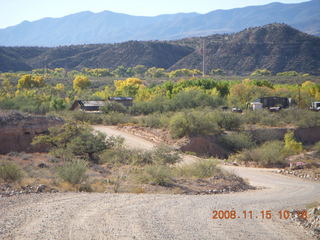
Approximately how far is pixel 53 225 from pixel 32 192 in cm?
435

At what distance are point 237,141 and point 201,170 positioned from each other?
55.7ft

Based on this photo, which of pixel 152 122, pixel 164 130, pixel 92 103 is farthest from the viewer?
pixel 92 103

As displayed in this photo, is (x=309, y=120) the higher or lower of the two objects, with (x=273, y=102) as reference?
higher

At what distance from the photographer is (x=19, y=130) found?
27.9 m

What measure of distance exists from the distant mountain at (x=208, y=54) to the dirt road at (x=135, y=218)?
104 meters

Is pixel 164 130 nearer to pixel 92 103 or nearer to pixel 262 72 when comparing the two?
pixel 92 103

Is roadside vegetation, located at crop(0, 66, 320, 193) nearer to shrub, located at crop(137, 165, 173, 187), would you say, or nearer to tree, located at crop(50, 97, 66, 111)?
shrub, located at crop(137, 165, 173, 187)

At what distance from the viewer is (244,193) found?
16312mm

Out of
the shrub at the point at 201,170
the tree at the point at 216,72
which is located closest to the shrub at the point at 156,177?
the shrub at the point at 201,170

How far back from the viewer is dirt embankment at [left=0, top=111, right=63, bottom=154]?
89.1ft

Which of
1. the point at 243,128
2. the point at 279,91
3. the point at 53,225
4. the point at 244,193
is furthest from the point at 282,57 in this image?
the point at 53,225
